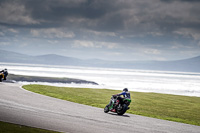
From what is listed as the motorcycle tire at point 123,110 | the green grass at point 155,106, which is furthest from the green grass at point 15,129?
the green grass at point 155,106

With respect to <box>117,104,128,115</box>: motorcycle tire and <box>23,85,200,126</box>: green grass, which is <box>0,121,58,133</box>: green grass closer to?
<box>117,104,128,115</box>: motorcycle tire

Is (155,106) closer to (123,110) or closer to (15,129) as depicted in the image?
(123,110)

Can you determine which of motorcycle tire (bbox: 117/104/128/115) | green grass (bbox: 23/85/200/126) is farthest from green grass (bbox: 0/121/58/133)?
green grass (bbox: 23/85/200/126)

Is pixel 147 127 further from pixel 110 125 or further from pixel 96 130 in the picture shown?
pixel 96 130

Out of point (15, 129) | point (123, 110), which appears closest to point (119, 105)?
point (123, 110)

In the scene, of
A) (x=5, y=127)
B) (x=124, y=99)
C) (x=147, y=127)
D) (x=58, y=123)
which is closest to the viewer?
(x=5, y=127)

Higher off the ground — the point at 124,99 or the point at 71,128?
the point at 124,99

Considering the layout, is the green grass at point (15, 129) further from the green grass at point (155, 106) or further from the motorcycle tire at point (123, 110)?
the green grass at point (155, 106)

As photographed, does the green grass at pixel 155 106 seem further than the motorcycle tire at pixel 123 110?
Yes

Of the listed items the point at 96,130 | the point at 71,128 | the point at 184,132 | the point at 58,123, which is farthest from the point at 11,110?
the point at 184,132

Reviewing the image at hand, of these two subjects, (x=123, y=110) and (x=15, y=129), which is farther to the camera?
(x=123, y=110)

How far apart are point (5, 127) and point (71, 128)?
3.04m

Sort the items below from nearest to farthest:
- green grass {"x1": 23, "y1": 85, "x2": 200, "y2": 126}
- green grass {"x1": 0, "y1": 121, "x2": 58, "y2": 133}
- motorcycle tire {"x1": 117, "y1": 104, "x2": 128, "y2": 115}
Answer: green grass {"x1": 0, "y1": 121, "x2": 58, "y2": 133} < motorcycle tire {"x1": 117, "y1": 104, "x2": 128, "y2": 115} < green grass {"x1": 23, "y1": 85, "x2": 200, "y2": 126}

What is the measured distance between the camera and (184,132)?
1367 cm
